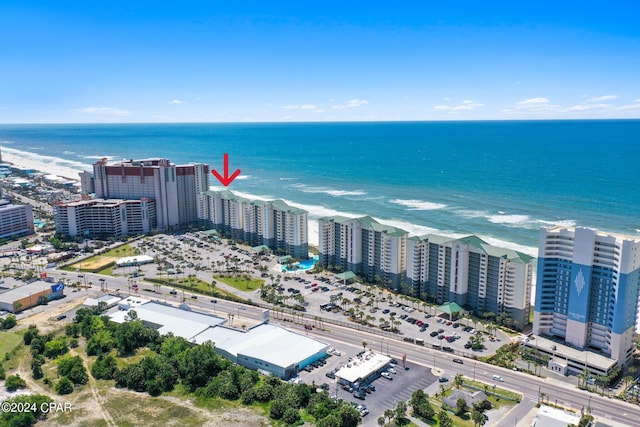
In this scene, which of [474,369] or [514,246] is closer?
[474,369]

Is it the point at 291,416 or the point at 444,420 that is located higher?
the point at 444,420

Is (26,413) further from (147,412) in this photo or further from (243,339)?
(243,339)

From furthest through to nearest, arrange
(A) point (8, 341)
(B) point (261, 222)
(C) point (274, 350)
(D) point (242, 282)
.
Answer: (B) point (261, 222) < (D) point (242, 282) < (A) point (8, 341) < (C) point (274, 350)

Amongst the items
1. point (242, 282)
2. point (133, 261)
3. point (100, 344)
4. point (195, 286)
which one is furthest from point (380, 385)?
point (133, 261)

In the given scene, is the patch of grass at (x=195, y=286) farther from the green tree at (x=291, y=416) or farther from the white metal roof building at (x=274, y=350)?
the green tree at (x=291, y=416)

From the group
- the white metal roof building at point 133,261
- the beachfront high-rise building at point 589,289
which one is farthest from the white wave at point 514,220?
the white metal roof building at point 133,261

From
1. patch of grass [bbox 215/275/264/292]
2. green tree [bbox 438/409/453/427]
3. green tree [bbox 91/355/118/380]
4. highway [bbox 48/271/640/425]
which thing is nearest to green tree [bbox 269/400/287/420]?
green tree [bbox 438/409/453/427]
